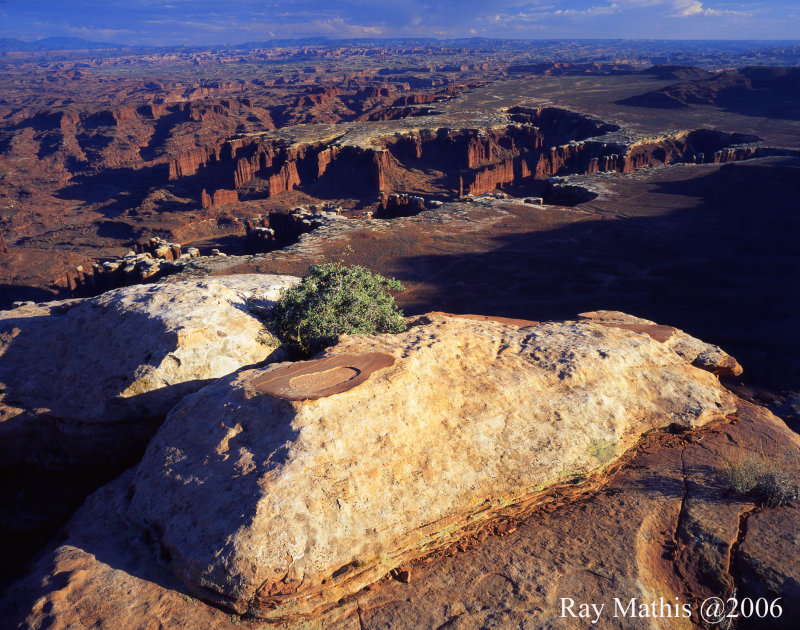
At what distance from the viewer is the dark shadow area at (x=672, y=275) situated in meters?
14.0

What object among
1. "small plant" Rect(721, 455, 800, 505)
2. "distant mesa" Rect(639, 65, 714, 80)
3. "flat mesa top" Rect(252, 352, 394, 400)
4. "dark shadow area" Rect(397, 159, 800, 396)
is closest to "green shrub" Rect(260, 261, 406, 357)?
"flat mesa top" Rect(252, 352, 394, 400)

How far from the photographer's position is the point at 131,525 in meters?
4.36

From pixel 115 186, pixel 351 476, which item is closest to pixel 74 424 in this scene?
pixel 351 476

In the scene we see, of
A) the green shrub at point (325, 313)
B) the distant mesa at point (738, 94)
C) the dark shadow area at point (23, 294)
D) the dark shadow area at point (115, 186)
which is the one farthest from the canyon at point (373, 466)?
the distant mesa at point (738, 94)

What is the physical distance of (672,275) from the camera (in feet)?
59.5

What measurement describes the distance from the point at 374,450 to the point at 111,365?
3868mm

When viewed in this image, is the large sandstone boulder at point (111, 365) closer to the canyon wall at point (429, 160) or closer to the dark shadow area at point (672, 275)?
the dark shadow area at point (672, 275)

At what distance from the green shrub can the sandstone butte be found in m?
0.85

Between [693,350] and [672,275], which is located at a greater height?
[693,350]

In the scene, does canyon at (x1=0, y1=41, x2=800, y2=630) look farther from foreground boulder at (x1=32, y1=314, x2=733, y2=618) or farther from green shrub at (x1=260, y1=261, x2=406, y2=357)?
green shrub at (x1=260, y1=261, x2=406, y2=357)

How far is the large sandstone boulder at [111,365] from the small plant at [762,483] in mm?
5813

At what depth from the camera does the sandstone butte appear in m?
3.65

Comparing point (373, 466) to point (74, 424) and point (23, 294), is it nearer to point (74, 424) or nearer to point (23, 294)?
point (74, 424)

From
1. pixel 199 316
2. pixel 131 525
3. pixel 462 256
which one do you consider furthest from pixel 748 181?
pixel 131 525
